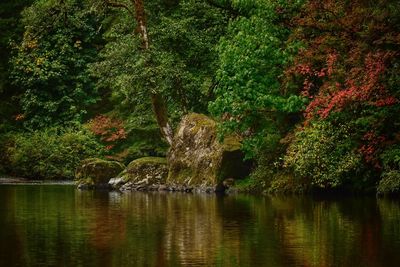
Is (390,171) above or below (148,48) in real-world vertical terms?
below

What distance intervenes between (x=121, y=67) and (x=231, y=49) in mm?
7605

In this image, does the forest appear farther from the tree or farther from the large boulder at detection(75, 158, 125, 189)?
the large boulder at detection(75, 158, 125, 189)

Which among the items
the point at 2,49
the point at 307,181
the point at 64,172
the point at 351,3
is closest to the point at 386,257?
the point at 351,3

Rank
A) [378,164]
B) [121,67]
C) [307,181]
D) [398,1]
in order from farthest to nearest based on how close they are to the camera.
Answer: [121,67] → [307,181] → [378,164] → [398,1]

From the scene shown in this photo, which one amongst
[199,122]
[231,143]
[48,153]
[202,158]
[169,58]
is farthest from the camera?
[48,153]

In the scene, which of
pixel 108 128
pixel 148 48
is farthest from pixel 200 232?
pixel 108 128

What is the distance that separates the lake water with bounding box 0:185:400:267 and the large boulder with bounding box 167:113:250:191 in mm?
5942

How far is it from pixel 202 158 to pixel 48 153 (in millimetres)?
12636

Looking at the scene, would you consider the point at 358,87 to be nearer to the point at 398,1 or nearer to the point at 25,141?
the point at 398,1

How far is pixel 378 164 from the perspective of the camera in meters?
26.4

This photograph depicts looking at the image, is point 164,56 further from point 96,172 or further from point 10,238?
point 10,238

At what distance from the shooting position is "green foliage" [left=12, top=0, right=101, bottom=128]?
47156 millimetres

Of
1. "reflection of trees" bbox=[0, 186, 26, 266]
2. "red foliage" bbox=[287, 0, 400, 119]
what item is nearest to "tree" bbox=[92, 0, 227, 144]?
"red foliage" bbox=[287, 0, 400, 119]

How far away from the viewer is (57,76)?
4778cm
